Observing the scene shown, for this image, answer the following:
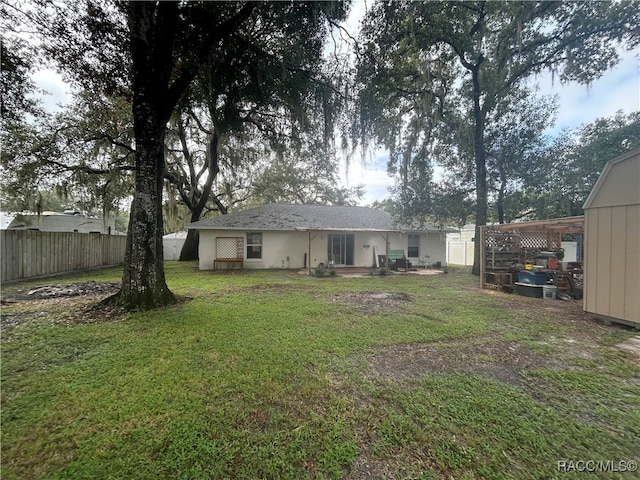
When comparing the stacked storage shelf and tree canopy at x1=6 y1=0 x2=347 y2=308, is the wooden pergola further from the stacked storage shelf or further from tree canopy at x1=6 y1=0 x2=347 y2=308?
tree canopy at x1=6 y1=0 x2=347 y2=308

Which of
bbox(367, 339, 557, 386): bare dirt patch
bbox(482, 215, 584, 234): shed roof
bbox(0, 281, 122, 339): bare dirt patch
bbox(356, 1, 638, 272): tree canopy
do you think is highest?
bbox(356, 1, 638, 272): tree canopy

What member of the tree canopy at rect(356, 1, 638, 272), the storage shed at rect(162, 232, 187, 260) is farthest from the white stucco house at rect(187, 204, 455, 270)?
the storage shed at rect(162, 232, 187, 260)

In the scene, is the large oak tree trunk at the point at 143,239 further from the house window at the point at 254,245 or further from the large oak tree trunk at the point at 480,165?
the large oak tree trunk at the point at 480,165

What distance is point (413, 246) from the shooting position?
13.6 metres

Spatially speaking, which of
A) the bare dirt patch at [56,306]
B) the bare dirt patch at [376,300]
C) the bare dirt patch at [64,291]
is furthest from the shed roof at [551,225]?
the bare dirt patch at [64,291]

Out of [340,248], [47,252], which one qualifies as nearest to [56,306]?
[47,252]

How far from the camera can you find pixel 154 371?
8.66ft

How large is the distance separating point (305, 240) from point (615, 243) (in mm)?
9974

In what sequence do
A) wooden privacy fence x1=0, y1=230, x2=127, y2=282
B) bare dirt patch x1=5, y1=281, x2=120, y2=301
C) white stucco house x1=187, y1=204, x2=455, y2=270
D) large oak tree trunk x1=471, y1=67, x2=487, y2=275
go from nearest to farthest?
bare dirt patch x1=5, y1=281, x2=120, y2=301, wooden privacy fence x1=0, y1=230, x2=127, y2=282, large oak tree trunk x1=471, y1=67, x2=487, y2=275, white stucco house x1=187, y1=204, x2=455, y2=270

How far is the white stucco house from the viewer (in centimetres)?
1130

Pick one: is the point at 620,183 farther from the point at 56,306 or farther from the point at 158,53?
the point at 56,306

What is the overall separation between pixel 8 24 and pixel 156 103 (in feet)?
10.8

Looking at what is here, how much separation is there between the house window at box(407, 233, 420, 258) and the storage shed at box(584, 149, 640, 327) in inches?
350

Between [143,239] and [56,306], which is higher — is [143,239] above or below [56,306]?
above
